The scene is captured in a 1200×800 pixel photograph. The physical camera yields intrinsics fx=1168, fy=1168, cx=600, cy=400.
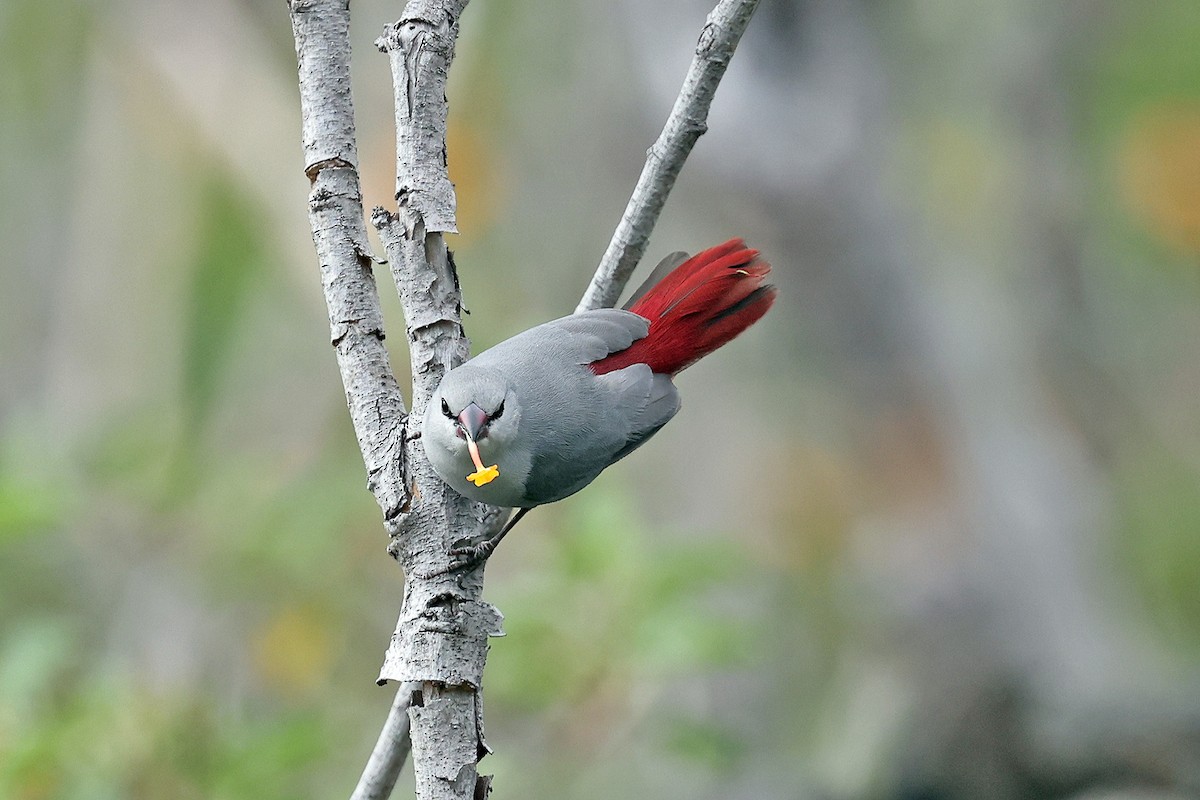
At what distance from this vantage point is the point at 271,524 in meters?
3.87

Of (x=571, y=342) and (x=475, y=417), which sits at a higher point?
(x=571, y=342)

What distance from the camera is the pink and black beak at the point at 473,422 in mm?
1710

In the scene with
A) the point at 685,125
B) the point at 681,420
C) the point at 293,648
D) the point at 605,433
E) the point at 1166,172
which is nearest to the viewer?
the point at 685,125

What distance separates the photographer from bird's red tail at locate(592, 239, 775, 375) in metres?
2.04

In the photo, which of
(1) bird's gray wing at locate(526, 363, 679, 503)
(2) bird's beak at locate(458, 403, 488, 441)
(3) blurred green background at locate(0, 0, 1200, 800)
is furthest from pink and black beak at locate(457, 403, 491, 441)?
(3) blurred green background at locate(0, 0, 1200, 800)

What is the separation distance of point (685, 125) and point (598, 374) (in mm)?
457

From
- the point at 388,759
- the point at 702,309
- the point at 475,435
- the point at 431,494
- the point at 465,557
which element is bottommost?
the point at 388,759

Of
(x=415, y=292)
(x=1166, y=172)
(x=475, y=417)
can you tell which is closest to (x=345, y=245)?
(x=415, y=292)

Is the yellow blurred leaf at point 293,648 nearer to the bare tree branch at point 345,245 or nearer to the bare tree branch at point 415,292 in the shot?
the bare tree branch at point 415,292

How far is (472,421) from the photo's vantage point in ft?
5.72

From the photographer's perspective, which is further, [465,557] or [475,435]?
[475,435]

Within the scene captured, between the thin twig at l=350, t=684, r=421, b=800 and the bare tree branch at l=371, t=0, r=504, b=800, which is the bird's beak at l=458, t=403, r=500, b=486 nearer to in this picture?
the bare tree branch at l=371, t=0, r=504, b=800

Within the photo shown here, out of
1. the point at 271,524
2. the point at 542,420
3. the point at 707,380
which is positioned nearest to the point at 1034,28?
the point at 707,380

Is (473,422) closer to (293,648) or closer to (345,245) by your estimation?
(345,245)
